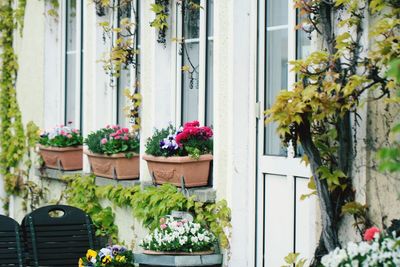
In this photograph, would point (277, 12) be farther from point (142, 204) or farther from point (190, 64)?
point (142, 204)

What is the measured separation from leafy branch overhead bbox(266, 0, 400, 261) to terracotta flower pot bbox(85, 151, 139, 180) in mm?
3230

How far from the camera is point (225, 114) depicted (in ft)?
24.9

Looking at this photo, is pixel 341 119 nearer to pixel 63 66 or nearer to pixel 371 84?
pixel 371 84

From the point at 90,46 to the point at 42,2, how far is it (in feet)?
4.60

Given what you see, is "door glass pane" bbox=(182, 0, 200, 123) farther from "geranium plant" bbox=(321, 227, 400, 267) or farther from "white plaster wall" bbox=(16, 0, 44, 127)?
"geranium plant" bbox=(321, 227, 400, 267)

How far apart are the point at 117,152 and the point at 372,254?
4548mm

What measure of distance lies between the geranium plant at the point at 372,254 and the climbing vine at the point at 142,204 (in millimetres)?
2518

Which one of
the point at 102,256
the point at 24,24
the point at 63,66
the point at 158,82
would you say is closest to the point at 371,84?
the point at 102,256

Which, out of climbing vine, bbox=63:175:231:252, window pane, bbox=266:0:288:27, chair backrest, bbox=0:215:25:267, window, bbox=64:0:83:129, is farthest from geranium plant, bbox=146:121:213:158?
window, bbox=64:0:83:129

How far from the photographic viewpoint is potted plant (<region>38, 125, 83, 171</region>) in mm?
10430

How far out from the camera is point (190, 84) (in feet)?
27.9

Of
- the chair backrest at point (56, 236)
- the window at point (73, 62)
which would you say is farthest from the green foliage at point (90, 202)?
the chair backrest at point (56, 236)

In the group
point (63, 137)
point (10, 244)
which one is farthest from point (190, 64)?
point (63, 137)

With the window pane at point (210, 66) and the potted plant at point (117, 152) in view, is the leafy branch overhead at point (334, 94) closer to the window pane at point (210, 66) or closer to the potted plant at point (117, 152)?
the window pane at point (210, 66)
